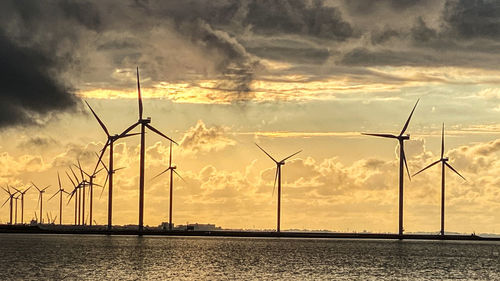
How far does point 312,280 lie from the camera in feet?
410

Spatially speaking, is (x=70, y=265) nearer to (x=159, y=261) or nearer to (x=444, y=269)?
(x=159, y=261)

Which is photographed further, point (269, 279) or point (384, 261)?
point (384, 261)

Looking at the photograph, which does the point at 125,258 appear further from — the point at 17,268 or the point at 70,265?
the point at 17,268

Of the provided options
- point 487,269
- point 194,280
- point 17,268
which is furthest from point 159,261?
point 487,269

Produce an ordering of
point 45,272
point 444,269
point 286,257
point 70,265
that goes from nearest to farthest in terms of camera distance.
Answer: point 45,272, point 70,265, point 444,269, point 286,257

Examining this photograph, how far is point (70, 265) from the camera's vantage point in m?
145

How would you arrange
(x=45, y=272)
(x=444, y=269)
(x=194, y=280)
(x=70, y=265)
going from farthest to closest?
(x=444, y=269) < (x=70, y=265) < (x=45, y=272) < (x=194, y=280)

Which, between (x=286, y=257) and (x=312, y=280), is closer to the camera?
(x=312, y=280)

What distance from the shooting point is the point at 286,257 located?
185 metres

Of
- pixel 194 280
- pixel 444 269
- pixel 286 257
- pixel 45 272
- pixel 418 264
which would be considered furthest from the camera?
pixel 286 257

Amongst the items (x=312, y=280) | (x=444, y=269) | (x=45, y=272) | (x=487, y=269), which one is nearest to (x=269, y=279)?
(x=312, y=280)

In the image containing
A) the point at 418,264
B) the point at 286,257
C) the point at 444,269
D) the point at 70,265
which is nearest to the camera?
the point at 70,265

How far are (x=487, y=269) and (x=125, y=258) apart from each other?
6185 cm

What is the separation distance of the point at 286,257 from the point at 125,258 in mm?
34397
